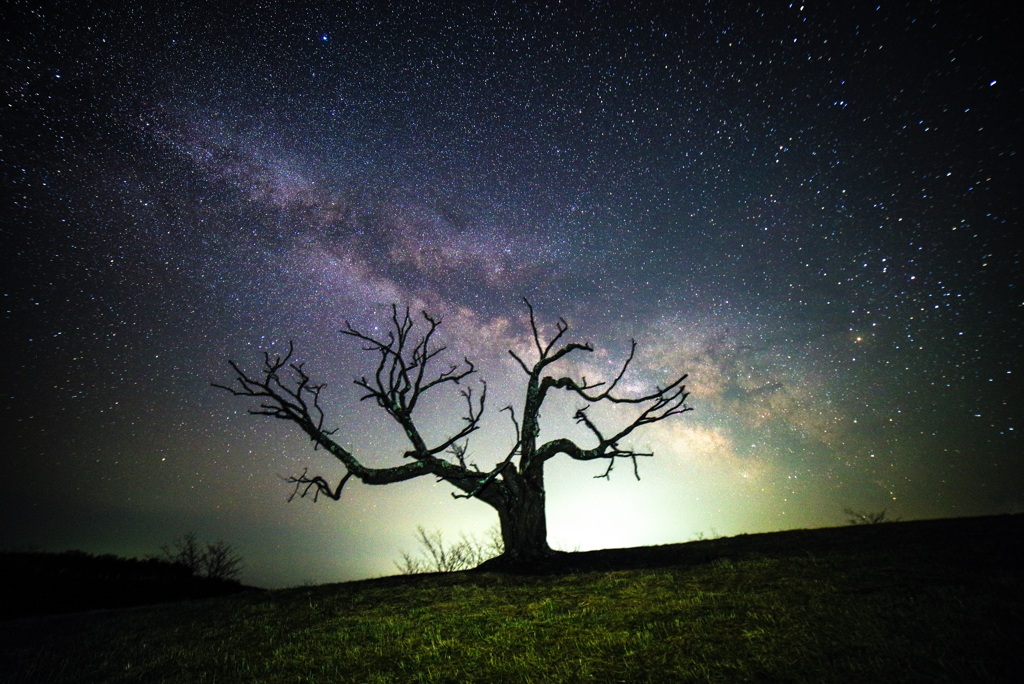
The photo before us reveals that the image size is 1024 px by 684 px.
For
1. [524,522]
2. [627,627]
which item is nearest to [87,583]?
[524,522]

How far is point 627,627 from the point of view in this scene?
5.52m

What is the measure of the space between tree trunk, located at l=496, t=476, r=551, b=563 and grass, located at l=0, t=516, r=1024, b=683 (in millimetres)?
2085

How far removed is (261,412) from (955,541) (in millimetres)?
15300

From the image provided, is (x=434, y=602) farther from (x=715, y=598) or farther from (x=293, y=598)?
(x=715, y=598)

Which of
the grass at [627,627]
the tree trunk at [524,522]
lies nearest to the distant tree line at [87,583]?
the grass at [627,627]

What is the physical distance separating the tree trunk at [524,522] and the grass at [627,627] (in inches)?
82.1

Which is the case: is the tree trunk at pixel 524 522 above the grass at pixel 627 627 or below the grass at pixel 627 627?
above

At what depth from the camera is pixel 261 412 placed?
1255 cm

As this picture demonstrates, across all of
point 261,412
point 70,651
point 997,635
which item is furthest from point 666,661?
point 261,412

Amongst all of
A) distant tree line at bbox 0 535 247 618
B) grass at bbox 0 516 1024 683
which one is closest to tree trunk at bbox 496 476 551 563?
grass at bbox 0 516 1024 683

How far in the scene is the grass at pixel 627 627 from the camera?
4.16 metres

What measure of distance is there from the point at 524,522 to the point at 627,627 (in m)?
7.05

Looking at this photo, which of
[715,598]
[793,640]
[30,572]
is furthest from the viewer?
[30,572]

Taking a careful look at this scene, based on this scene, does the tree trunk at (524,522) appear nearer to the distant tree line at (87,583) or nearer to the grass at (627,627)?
the grass at (627,627)
